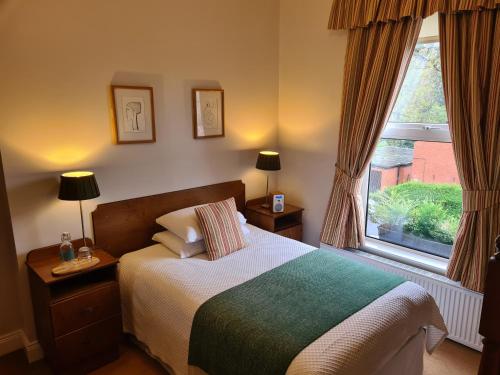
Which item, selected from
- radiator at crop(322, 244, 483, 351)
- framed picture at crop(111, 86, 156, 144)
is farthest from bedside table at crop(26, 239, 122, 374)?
radiator at crop(322, 244, 483, 351)

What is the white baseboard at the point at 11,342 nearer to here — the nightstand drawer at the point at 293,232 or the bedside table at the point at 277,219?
the bedside table at the point at 277,219

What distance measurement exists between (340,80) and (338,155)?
628mm

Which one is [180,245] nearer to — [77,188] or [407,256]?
[77,188]

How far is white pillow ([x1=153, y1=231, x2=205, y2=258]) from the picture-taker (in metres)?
2.57

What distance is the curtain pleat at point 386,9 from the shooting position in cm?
221

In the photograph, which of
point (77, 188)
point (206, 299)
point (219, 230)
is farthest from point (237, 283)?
point (77, 188)

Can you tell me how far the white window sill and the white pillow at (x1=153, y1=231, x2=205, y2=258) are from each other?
1.44 meters

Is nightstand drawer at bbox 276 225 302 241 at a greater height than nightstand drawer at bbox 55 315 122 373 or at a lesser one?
greater

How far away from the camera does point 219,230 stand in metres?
2.62

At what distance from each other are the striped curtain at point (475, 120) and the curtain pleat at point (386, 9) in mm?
58

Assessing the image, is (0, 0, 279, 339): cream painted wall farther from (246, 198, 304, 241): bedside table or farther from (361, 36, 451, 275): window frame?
(361, 36, 451, 275): window frame

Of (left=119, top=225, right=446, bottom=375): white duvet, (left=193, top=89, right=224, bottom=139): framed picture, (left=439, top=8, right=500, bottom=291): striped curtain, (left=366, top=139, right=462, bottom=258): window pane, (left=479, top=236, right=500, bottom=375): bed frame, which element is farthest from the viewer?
(left=193, top=89, right=224, bottom=139): framed picture

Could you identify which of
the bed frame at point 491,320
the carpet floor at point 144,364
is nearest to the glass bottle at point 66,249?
the carpet floor at point 144,364

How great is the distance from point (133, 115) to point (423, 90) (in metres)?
2.14
